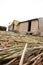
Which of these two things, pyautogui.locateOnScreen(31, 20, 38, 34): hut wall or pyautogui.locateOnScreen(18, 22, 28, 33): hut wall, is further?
pyautogui.locateOnScreen(18, 22, 28, 33): hut wall

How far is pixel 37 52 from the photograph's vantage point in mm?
2062

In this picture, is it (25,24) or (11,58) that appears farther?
(25,24)

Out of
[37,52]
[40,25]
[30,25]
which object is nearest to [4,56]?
[37,52]

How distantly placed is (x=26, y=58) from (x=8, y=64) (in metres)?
0.34

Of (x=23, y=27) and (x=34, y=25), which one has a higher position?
(x=34, y=25)

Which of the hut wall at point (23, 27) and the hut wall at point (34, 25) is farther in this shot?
the hut wall at point (23, 27)

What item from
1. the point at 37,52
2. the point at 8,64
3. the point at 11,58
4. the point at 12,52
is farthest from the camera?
the point at 37,52

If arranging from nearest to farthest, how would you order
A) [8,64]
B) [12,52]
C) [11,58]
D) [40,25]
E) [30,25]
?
[8,64], [11,58], [12,52], [40,25], [30,25]

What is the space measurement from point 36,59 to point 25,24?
12575 millimetres

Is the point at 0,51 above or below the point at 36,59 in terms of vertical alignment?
above

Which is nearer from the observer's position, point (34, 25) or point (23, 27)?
point (34, 25)

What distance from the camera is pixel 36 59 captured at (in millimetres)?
1807

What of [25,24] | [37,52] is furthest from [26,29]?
[37,52]

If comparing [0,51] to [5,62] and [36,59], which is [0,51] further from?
[36,59]
